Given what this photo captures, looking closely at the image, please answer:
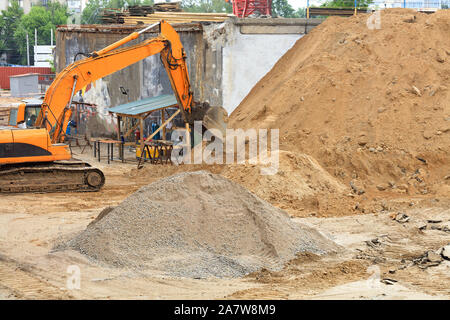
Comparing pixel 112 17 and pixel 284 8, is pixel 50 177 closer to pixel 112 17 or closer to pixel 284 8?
pixel 112 17

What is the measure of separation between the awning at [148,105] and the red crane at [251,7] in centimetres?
1378

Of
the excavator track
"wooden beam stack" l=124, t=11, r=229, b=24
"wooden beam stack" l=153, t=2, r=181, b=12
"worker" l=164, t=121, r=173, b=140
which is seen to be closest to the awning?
"worker" l=164, t=121, r=173, b=140

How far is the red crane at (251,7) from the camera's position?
120ft

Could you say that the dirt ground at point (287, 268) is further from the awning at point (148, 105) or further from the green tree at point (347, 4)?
the green tree at point (347, 4)

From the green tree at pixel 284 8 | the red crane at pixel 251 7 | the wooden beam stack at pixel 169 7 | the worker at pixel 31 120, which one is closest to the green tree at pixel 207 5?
the green tree at pixel 284 8

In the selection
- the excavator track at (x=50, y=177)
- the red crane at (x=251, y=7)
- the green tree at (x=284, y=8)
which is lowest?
the excavator track at (x=50, y=177)

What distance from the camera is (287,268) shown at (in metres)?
10.4

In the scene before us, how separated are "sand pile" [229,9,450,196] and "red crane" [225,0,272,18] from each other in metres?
14.5

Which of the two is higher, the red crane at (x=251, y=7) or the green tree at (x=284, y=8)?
the green tree at (x=284, y=8)

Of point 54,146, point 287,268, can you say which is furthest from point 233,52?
point 287,268

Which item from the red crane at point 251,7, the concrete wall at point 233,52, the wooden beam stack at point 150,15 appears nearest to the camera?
the concrete wall at point 233,52

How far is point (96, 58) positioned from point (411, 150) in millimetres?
8730

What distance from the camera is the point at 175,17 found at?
26.8 m

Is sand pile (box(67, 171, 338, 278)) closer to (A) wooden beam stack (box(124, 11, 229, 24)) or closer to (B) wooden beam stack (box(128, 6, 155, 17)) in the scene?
(A) wooden beam stack (box(124, 11, 229, 24))
